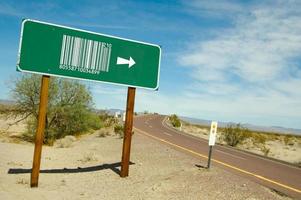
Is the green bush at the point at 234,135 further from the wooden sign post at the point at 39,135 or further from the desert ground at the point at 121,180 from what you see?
the wooden sign post at the point at 39,135

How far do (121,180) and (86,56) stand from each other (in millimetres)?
3873

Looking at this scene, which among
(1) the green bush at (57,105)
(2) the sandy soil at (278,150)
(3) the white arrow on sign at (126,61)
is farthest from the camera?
(2) the sandy soil at (278,150)

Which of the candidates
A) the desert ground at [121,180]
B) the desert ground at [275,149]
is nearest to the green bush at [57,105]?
the desert ground at [121,180]

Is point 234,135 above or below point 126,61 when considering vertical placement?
below

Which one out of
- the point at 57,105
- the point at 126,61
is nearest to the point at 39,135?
the point at 126,61

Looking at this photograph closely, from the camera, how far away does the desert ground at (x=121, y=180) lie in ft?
34.2

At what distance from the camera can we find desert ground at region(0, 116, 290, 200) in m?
10.4

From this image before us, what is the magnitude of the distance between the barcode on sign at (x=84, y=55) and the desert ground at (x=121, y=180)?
3.36m

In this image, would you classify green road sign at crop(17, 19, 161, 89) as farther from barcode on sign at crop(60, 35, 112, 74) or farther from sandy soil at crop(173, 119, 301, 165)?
sandy soil at crop(173, 119, 301, 165)

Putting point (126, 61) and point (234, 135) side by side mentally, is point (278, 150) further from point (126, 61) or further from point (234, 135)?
point (126, 61)

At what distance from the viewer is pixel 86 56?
12.6 metres

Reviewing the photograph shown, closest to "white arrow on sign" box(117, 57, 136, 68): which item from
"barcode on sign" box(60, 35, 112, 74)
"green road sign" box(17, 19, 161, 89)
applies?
"green road sign" box(17, 19, 161, 89)

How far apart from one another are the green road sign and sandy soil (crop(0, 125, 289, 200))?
118 inches

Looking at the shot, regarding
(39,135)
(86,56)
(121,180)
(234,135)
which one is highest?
(86,56)
